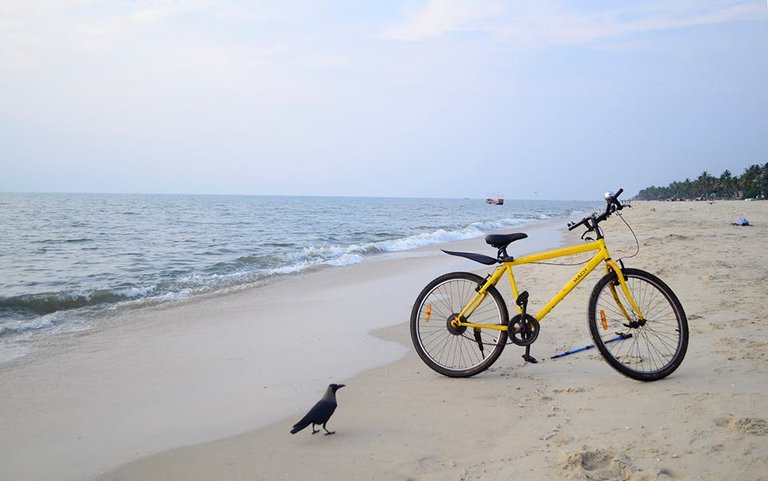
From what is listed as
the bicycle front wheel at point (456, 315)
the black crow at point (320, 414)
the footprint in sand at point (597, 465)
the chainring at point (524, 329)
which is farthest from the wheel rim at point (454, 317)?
the footprint in sand at point (597, 465)

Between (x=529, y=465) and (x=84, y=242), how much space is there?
62.2 feet

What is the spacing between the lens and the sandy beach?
2.77 metres

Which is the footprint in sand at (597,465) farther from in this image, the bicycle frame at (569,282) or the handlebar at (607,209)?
the handlebar at (607,209)

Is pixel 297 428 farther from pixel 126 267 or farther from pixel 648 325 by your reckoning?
pixel 126 267

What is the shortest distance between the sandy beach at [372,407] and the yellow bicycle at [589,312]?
173 mm

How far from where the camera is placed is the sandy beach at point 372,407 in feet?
9.09

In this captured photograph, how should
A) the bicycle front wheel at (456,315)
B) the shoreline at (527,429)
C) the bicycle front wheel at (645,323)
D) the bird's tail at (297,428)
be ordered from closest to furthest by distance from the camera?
1. the shoreline at (527,429)
2. the bird's tail at (297,428)
3. the bicycle front wheel at (645,323)
4. the bicycle front wheel at (456,315)

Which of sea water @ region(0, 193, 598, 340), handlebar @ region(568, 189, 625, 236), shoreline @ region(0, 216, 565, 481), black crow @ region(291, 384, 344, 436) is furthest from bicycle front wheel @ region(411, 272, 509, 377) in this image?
sea water @ region(0, 193, 598, 340)

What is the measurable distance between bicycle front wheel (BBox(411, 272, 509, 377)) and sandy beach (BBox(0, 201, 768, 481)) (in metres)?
0.15

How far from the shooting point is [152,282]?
10422 millimetres

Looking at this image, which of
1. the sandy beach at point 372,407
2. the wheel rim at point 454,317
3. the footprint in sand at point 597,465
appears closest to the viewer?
the footprint in sand at point 597,465

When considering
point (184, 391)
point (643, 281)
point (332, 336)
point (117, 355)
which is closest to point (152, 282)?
point (117, 355)

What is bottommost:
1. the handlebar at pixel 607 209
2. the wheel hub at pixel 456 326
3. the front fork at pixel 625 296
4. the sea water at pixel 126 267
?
the sea water at pixel 126 267

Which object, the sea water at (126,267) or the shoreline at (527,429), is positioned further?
the sea water at (126,267)
